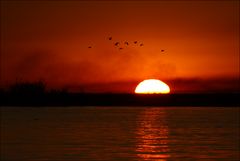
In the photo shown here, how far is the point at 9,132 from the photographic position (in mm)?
72438

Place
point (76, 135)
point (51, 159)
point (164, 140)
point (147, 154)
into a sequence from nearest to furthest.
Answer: point (51, 159) < point (147, 154) < point (164, 140) < point (76, 135)

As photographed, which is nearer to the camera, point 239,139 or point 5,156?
point 5,156

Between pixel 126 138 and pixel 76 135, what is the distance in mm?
5305

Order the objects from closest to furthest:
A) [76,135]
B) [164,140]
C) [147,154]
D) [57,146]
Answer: [147,154] → [57,146] → [164,140] → [76,135]

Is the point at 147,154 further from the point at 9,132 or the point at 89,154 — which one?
the point at 9,132

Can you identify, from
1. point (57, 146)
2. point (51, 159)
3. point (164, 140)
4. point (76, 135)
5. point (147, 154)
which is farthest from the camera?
point (76, 135)

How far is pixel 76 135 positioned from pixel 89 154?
19199 millimetres

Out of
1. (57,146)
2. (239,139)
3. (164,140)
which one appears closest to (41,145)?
(57,146)

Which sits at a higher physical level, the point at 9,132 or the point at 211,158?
the point at 9,132

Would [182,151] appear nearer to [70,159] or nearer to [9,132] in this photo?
[70,159]

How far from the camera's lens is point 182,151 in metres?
52.6

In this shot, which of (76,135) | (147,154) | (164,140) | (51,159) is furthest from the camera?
(76,135)

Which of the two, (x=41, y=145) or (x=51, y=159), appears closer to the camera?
(x=51, y=159)

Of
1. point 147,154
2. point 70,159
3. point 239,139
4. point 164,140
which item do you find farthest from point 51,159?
point 239,139
